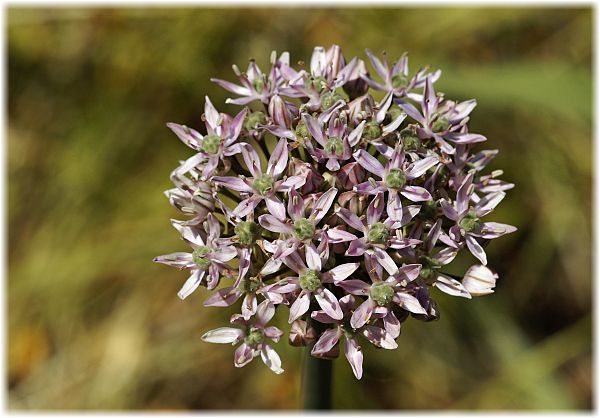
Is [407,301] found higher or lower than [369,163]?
→ lower

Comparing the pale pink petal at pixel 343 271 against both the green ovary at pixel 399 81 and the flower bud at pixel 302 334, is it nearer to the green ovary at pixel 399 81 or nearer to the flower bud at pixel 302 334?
the flower bud at pixel 302 334

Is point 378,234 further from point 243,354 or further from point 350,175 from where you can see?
point 243,354

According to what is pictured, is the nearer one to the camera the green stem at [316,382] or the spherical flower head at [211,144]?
the spherical flower head at [211,144]

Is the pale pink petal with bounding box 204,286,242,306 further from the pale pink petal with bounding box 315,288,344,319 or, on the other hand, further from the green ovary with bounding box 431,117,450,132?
the green ovary with bounding box 431,117,450,132

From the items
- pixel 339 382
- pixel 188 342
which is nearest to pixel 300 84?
pixel 339 382

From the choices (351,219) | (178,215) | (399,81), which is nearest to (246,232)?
(351,219)

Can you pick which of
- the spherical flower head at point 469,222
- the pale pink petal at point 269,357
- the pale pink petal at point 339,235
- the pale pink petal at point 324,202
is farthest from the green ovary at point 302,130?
the pale pink petal at point 269,357
